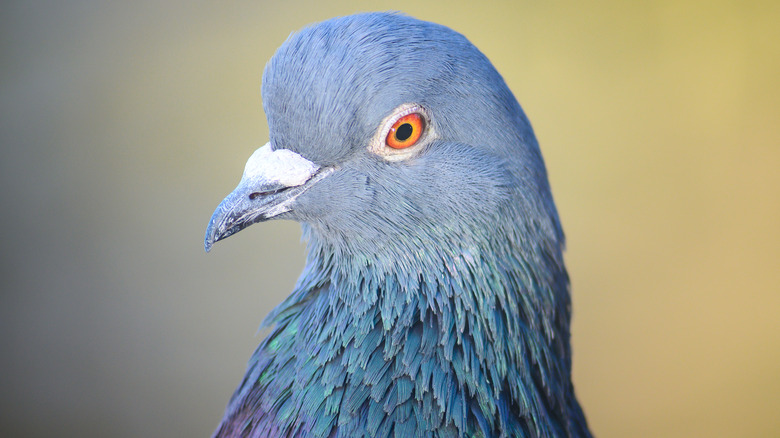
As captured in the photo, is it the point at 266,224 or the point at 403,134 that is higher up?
the point at 403,134

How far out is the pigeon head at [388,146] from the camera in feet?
4.15

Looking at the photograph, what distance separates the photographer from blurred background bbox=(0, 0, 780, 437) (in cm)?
287

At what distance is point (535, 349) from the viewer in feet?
4.71

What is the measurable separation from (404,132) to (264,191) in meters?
0.34

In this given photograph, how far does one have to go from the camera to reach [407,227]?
4.46 feet

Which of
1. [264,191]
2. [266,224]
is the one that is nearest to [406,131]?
[264,191]

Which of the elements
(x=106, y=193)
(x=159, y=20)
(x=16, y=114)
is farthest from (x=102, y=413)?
(x=159, y=20)

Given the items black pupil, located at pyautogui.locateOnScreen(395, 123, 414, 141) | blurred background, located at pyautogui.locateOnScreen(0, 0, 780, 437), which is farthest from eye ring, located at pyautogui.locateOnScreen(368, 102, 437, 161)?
blurred background, located at pyautogui.locateOnScreen(0, 0, 780, 437)

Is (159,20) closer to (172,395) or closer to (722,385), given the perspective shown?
(172,395)

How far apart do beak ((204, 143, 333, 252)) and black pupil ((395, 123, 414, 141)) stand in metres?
0.17

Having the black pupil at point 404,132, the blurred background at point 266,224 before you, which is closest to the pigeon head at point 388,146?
the black pupil at point 404,132

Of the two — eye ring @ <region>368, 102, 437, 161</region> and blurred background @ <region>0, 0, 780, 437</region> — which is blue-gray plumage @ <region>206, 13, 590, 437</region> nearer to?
eye ring @ <region>368, 102, 437, 161</region>

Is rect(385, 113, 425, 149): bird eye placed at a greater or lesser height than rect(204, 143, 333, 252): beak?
greater

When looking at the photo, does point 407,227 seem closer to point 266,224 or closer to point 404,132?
point 404,132
